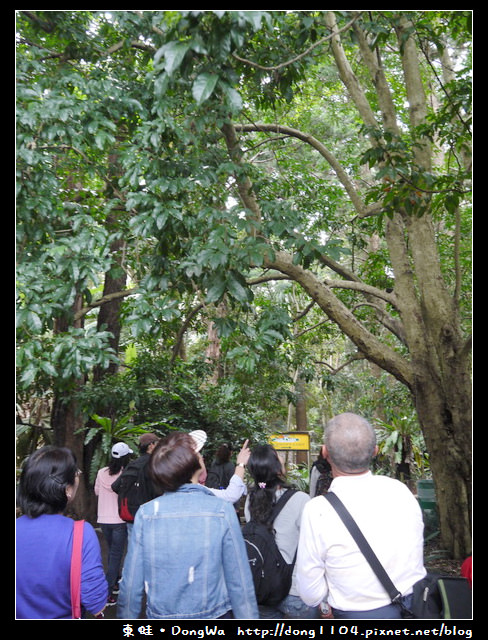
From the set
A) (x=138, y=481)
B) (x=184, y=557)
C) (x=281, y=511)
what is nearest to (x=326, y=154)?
(x=138, y=481)

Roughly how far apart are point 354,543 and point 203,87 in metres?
2.67

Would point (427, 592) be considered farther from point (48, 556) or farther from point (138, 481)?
point (138, 481)

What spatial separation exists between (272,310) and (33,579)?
3.11 m

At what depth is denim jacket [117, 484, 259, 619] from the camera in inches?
93.0

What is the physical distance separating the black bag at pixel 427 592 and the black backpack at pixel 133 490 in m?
2.81

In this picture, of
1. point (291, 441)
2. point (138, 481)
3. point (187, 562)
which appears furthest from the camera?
point (291, 441)

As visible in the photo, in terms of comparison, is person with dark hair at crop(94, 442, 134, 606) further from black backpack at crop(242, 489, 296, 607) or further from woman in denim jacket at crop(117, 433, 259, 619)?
woman in denim jacket at crop(117, 433, 259, 619)

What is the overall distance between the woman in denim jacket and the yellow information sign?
8.97m

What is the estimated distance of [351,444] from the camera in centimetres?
239

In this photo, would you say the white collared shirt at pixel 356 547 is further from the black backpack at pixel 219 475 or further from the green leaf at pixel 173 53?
the black backpack at pixel 219 475

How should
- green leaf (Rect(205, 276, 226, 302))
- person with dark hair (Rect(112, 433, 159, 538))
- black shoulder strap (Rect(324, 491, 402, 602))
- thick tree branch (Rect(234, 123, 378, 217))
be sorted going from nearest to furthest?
black shoulder strap (Rect(324, 491, 402, 602)) < green leaf (Rect(205, 276, 226, 302)) < person with dark hair (Rect(112, 433, 159, 538)) < thick tree branch (Rect(234, 123, 378, 217))

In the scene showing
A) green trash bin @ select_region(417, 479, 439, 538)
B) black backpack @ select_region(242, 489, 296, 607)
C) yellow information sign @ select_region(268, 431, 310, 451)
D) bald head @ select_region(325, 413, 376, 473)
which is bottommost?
green trash bin @ select_region(417, 479, 439, 538)

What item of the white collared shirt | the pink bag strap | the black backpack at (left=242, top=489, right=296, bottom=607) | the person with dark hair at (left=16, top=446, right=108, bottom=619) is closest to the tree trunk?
the black backpack at (left=242, top=489, right=296, bottom=607)
